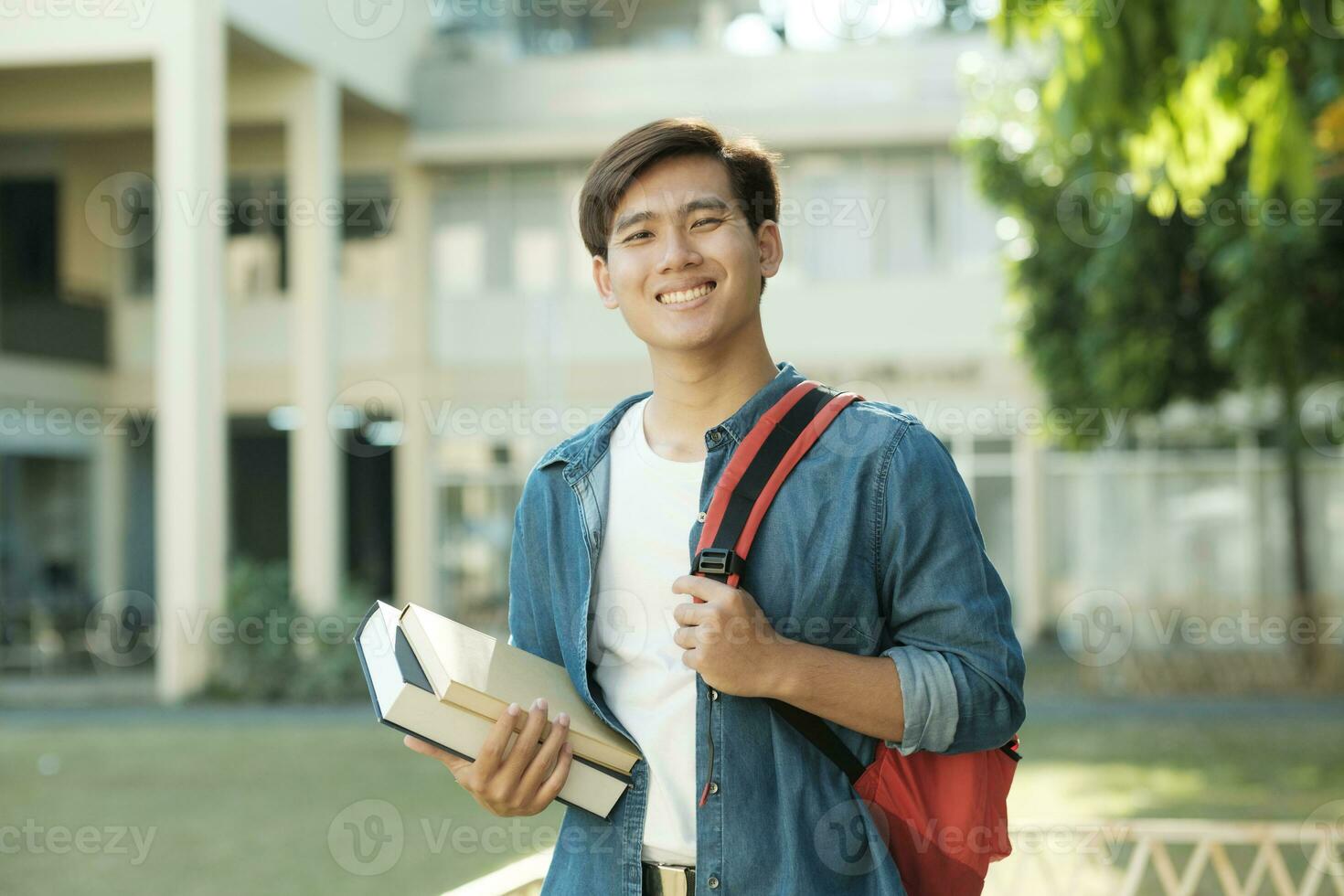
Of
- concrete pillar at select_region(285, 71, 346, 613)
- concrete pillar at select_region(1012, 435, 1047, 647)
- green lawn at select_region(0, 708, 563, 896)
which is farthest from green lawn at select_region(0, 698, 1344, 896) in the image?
concrete pillar at select_region(1012, 435, 1047, 647)

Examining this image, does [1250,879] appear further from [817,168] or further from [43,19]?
[817,168]

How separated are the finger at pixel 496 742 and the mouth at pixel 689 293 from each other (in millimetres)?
631

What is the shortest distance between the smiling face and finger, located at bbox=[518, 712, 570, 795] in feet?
1.88

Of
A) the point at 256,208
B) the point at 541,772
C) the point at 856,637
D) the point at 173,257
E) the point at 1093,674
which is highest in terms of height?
the point at 256,208

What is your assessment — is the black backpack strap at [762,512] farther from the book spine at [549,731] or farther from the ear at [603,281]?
the ear at [603,281]

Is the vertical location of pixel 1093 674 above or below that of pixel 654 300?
below

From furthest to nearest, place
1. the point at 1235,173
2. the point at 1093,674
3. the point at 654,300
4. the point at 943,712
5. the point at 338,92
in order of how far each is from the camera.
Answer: the point at 338,92, the point at 1093,674, the point at 1235,173, the point at 654,300, the point at 943,712

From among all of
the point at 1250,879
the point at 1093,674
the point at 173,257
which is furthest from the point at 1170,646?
the point at 1250,879

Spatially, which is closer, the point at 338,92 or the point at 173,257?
the point at 173,257

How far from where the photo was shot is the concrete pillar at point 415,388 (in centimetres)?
2305

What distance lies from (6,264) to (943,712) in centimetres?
2288

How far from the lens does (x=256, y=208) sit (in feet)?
77.4

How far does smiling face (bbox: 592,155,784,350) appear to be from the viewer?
7.27 feet

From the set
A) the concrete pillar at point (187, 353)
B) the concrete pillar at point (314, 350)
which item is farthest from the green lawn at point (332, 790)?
the concrete pillar at point (314, 350)
